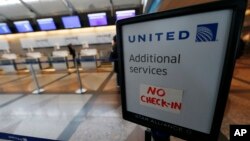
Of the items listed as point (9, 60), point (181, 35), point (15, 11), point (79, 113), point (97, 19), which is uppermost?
point (15, 11)

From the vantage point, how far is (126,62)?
727 millimetres

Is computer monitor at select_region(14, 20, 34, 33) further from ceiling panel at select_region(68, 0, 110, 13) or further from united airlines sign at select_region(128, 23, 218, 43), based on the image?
united airlines sign at select_region(128, 23, 218, 43)

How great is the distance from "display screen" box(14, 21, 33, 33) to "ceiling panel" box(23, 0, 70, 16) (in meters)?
0.90

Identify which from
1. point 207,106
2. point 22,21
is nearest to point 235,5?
point 207,106

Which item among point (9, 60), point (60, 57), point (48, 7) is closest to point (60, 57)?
point (60, 57)

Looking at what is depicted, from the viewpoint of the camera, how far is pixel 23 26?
7.51 metres

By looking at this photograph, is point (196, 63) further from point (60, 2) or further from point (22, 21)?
point (22, 21)

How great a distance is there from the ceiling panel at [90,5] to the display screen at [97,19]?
1.09 feet

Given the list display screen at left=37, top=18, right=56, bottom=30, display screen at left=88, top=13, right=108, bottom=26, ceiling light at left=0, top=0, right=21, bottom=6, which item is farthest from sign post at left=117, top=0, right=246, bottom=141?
ceiling light at left=0, top=0, right=21, bottom=6

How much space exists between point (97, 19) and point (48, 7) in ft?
7.41

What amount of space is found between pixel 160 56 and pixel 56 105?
3856 mm

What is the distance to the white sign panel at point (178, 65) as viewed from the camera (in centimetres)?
50

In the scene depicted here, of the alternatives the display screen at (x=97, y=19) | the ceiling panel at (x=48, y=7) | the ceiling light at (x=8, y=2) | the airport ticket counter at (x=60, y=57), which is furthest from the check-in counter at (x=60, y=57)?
A: the ceiling light at (x=8, y=2)

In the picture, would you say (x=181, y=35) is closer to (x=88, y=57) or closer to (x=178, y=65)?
(x=178, y=65)
